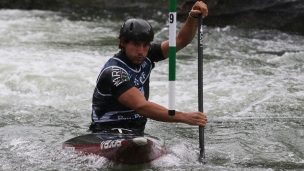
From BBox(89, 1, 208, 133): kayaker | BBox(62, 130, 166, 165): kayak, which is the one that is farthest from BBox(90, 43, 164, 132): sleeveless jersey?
BBox(62, 130, 166, 165): kayak

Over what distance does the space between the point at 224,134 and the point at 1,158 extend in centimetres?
225

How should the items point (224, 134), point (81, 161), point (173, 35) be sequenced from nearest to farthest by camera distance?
point (173, 35) < point (81, 161) < point (224, 134)

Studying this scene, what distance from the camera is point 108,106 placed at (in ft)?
16.4

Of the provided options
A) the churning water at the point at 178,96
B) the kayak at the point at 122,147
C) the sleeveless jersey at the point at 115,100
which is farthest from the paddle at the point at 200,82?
the sleeveless jersey at the point at 115,100

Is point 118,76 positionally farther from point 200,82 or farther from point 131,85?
point 200,82

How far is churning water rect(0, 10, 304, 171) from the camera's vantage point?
5.47m

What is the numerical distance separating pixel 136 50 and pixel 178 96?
3215 millimetres

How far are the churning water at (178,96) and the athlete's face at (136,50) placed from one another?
809mm

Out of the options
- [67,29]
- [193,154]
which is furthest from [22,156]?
[67,29]

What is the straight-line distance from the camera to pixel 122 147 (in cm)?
464

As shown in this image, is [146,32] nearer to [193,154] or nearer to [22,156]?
[193,154]

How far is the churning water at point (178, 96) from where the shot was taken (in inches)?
215

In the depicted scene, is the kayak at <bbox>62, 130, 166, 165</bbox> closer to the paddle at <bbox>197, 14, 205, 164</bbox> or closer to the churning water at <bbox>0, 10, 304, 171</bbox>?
the churning water at <bbox>0, 10, 304, 171</bbox>

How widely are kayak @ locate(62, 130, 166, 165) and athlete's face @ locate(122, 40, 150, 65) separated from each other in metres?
0.59
